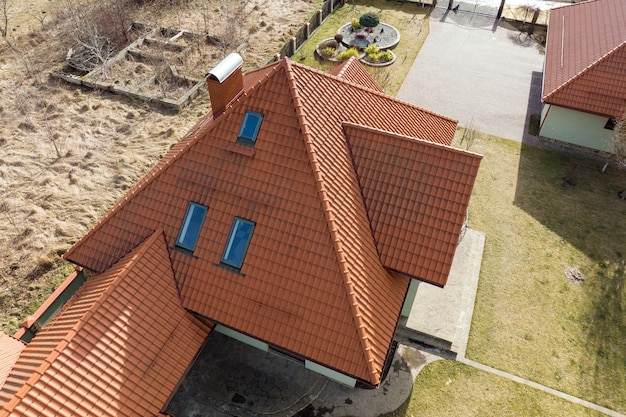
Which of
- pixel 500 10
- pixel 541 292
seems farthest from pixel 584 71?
pixel 500 10

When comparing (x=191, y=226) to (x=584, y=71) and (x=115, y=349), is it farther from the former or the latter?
(x=584, y=71)

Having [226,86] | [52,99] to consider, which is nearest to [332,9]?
[52,99]

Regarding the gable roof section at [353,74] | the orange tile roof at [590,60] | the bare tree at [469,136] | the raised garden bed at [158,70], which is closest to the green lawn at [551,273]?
the bare tree at [469,136]

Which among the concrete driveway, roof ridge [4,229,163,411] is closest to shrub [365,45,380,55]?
the concrete driveway

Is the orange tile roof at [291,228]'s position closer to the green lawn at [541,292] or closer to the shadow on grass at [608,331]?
the green lawn at [541,292]

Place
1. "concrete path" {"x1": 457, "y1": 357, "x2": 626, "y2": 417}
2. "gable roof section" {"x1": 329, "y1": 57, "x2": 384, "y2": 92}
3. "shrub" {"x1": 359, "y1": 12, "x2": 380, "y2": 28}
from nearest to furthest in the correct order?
"concrete path" {"x1": 457, "y1": 357, "x2": 626, "y2": 417} < "gable roof section" {"x1": 329, "y1": 57, "x2": 384, "y2": 92} < "shrub" {"x1": 359, "y1": 12, "x2": 380, "y2": 28}

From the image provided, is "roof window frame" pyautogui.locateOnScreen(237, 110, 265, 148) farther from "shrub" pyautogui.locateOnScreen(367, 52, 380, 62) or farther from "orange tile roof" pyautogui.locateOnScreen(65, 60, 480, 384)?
"shrub" pyautogui.locateOnScreen(367, 52, 380, 62)

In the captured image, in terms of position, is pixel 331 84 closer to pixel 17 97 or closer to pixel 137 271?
pixel 137 271
